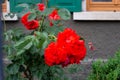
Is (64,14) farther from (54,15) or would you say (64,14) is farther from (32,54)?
(32,54)

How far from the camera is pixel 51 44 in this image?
8.48 feet

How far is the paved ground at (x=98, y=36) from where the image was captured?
5.90 meters

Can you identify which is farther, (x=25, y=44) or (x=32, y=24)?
(x=32, y=24)

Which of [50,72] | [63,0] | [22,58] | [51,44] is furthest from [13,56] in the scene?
[63,0]

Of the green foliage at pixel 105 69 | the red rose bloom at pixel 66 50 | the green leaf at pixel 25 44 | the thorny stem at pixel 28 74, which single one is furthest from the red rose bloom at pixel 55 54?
the green foliage at pixel 105 69

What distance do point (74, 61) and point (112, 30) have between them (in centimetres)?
346

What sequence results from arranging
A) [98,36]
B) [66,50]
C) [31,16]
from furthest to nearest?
[98,36]
[31,16]
[66,50]

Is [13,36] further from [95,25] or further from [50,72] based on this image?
[95,25]

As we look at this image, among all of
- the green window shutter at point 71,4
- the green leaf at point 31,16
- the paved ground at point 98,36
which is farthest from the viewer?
the paved ground at point 98,36

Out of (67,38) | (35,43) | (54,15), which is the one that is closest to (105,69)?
(54,15)

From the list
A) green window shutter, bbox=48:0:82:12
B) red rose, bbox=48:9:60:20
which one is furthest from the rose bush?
green window shutter, bbox=48:0:82:12

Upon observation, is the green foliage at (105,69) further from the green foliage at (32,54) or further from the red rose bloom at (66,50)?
the red rose bloom at (66,50)

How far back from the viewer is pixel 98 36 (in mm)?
5973

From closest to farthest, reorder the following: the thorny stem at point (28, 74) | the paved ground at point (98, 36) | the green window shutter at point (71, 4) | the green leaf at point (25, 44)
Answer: the green leaf at point (25, 44), the thorny stem at point (28, 74), the green window shutter at point (71, 4), the paved ground at point (98, 36)
